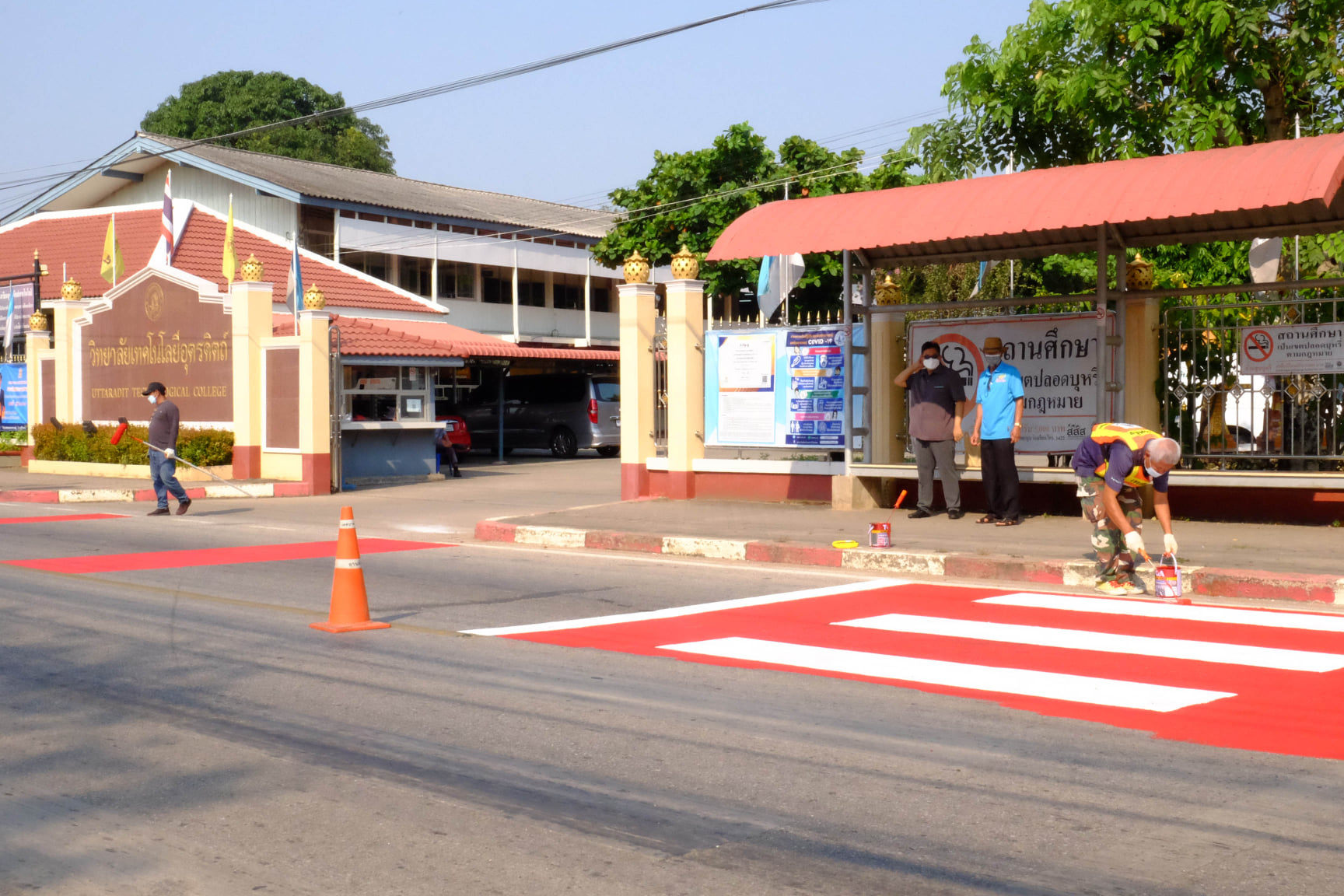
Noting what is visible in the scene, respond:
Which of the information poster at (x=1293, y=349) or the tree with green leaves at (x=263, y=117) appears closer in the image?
the information poster at (x=1293, y=349)

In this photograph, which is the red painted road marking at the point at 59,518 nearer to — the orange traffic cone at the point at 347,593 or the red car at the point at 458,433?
the orange traffic cone at the point at 347,593

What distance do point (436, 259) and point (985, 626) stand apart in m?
32.5

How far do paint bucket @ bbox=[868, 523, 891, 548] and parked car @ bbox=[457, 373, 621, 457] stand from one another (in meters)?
19.8

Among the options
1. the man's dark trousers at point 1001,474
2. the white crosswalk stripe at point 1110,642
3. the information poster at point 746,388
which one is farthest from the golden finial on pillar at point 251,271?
the white crosswalk stripe at point 1110,642

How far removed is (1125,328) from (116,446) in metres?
17.9

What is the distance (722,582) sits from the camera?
1119cm

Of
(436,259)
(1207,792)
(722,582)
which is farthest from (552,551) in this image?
(436,259)

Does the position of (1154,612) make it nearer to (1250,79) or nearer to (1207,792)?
(1207,792)

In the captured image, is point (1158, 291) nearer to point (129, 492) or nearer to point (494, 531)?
point (494, 531)

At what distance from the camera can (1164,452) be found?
8906 millimetres

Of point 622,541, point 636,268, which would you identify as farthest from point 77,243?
point 622,541

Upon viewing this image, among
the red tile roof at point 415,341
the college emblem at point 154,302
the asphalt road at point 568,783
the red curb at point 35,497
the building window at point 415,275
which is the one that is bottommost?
the asphalt road at point 568,783

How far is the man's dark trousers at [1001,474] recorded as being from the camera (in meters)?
13.4

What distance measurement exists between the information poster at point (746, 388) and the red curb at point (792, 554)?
3450 mm
